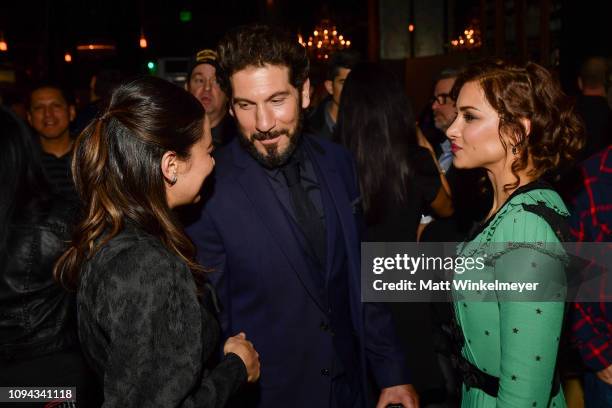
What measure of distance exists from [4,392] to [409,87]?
9.88 m

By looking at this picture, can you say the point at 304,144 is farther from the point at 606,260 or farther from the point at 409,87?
the point at 409,87

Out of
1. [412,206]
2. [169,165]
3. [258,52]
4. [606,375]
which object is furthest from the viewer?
[412,206]

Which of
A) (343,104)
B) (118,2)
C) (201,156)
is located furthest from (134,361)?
(118,2)

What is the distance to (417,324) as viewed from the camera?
10.5 feet

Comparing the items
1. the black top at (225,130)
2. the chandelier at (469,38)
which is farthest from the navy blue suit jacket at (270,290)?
the chandelier at (469,38)

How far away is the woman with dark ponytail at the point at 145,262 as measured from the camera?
1.36m

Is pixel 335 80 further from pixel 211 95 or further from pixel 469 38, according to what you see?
pixel 469 38

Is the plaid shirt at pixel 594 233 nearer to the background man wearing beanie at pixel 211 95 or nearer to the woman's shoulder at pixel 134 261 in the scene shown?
the woman's shoulder at pixel 134 261

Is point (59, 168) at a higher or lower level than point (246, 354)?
higher

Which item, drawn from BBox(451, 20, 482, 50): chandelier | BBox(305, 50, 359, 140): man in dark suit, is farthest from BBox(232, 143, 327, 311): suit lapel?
BBox(451, 20, 482, 50): chandelier

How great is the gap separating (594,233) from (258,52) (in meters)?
1.44

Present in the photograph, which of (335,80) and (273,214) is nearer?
(273,214)

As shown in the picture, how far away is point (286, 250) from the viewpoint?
210 centimetres

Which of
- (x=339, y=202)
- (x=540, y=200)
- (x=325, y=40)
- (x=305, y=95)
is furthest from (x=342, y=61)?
(x=325, y=40)
